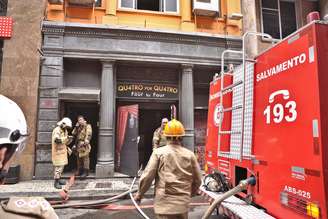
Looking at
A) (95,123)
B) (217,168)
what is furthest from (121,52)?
(217,168)

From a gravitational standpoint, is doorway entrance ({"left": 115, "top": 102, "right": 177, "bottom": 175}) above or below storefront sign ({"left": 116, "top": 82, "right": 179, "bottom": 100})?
below

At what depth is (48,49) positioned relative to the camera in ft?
33.8

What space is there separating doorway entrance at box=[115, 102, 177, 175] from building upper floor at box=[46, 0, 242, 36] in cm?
326

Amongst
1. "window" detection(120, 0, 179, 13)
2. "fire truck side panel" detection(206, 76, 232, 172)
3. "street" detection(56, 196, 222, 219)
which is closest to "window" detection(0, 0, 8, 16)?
"window" detection(120, 0, 179, 13)

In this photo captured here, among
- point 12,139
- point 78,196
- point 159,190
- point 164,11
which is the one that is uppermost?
point 164,11

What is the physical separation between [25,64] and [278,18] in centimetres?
1091

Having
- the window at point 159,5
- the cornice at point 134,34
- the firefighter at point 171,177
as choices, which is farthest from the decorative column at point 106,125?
the firefighter at point 171,177

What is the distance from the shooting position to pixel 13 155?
Answer: 1.52 metres

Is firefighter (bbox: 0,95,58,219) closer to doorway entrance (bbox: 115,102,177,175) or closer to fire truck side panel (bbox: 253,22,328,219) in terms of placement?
fire truck side panel (bbox: 253,22,328,219)

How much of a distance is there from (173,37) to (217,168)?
23.5 feet

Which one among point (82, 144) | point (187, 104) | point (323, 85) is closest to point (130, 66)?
point (187, 104)

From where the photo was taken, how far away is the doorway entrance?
10047mm

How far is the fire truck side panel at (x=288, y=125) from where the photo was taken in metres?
3.07

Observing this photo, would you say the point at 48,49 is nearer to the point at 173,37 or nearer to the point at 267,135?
the point at 173,37
